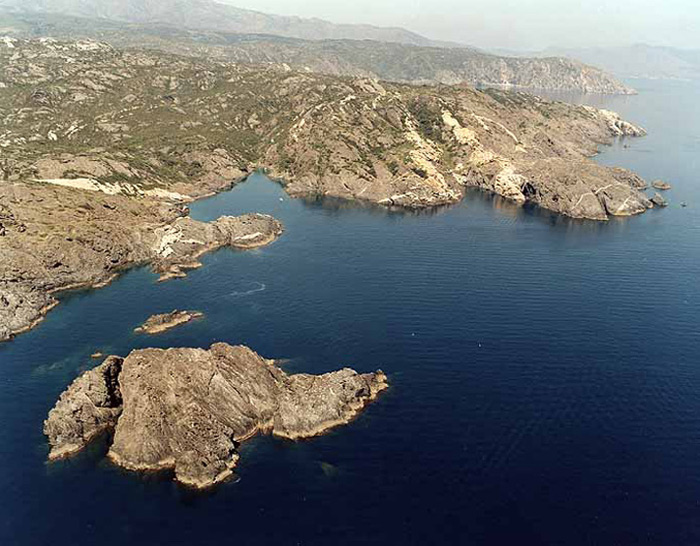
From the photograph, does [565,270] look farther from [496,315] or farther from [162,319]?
[162,319]

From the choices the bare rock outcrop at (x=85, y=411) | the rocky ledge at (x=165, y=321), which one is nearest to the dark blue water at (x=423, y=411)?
the rocky ledge at (x=165, y=321)

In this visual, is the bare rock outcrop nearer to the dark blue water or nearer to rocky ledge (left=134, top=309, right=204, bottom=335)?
the dark blue water

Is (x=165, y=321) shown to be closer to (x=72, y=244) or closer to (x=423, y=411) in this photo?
(x=72, y=244)

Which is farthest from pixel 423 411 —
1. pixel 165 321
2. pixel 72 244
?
pixel 72 244

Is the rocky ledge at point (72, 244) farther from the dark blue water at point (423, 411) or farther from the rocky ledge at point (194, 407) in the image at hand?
the rocky ledge at point (194, 407)

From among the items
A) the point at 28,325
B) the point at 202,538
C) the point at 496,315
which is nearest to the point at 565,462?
the point at 496,315

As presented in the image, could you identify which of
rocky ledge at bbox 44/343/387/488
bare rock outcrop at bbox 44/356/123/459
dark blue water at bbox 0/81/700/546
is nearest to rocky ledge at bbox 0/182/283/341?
dark blue water at bbox 0/81/700/546
